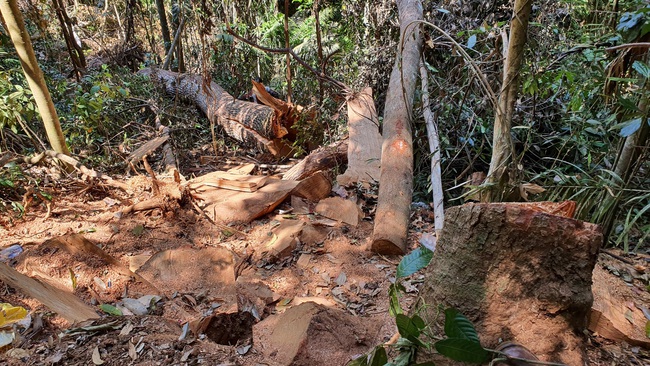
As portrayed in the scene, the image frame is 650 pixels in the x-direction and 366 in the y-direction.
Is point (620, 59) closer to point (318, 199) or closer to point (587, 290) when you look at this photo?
point (587, 290)

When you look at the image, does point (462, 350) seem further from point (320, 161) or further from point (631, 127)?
point (320, 161)

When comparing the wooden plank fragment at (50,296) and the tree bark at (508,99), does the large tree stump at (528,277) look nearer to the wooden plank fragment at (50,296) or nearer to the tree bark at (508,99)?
the tree bark at (508,99)

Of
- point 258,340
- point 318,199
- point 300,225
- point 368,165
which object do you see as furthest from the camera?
point 368,165

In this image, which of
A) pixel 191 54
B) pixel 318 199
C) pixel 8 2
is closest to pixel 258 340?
pixel 318 199

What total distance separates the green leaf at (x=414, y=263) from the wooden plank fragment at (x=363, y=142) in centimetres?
239

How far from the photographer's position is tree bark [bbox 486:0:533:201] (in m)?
1.84

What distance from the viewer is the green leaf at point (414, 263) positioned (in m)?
1.33

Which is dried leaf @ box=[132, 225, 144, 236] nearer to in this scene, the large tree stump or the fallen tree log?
the fallen tree log

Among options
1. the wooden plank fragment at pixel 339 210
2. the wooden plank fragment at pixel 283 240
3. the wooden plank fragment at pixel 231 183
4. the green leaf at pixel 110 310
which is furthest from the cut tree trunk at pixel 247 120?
the green leaf at pixel 110 310

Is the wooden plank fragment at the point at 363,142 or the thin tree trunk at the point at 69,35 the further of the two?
the thin tree trunk at the point at 69,35

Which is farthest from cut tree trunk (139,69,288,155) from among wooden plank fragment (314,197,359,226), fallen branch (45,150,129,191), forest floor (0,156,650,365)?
wooden plank fragment (314,197,359,226)

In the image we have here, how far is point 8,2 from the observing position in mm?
3133

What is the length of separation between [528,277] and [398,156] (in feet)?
8.01

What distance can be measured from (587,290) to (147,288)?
2.34 m
